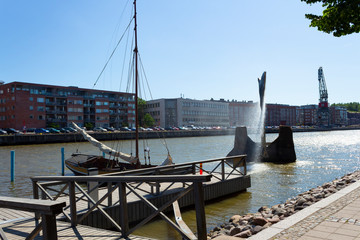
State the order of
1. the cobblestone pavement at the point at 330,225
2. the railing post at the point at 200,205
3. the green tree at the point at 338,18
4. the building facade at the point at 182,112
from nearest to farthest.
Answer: the railing post at the point at 200,205 < the cobblestone pavement at the point at 330,225 < the green tree at the point at 338,18 < the building facade at the point at 182,112

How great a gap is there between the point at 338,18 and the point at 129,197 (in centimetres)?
857

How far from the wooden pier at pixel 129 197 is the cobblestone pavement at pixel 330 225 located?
192cm

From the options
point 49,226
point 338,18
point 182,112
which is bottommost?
point 49,226

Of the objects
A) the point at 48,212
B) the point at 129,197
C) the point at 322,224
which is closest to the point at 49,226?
the point at 48,212

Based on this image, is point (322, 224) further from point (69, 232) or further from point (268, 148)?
point (268, 148)

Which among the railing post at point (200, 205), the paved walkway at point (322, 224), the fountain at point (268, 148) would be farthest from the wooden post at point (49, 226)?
the fountain at point (268, 148)

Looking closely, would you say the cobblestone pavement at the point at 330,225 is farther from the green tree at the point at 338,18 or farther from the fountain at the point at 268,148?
the fountain at the point at 268,148

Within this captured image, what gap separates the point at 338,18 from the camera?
891 centimetres

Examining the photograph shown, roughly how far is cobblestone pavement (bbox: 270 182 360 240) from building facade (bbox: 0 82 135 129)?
71.2 meters

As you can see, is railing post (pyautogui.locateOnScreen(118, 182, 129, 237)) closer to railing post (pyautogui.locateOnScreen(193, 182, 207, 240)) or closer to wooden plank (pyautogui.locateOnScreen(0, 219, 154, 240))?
wooden plank (pyautogui.locateOnScreen(0, 219, 154, 240))

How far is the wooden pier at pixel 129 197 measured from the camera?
15.7 ft

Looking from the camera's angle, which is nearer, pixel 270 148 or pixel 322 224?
pixel 322 224

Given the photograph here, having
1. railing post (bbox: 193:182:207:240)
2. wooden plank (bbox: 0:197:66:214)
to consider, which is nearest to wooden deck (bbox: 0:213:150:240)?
railing post (bbox: 193:182:207:240)

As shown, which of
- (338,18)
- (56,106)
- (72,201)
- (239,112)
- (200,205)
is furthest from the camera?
(239,112)
